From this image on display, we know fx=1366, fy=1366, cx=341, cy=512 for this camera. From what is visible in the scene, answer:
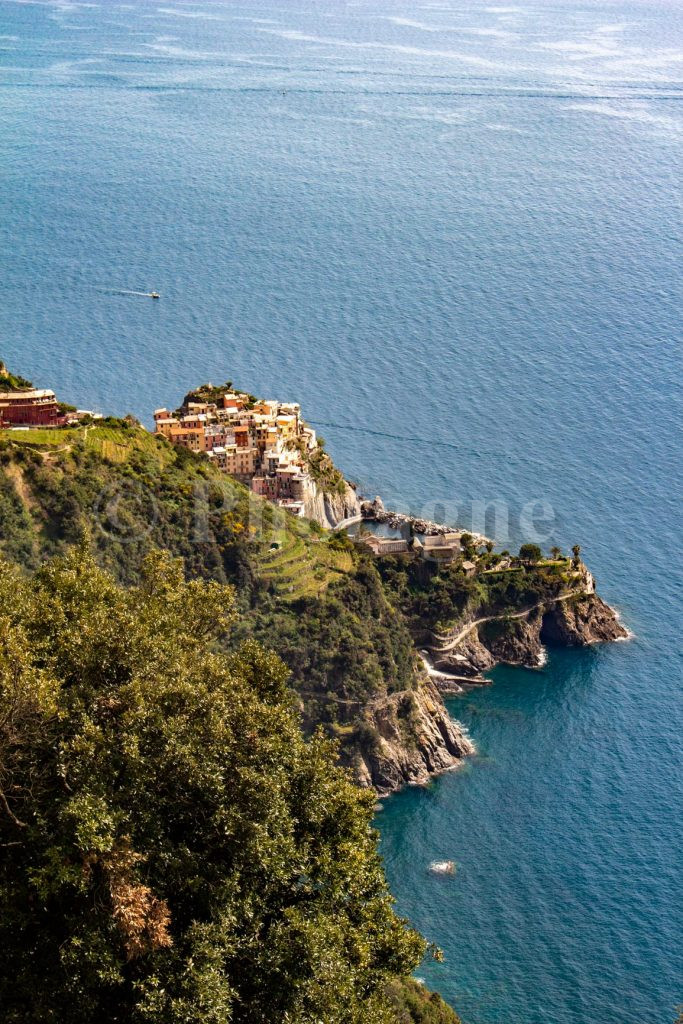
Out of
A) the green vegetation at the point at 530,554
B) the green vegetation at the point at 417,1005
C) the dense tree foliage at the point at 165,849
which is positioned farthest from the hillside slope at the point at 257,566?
the dense tree foliage at the point at 165,849

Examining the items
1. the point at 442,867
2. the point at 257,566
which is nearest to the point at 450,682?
the point at 257,566

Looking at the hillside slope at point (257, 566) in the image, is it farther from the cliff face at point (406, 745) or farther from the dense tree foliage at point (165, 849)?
the dense tree foliage at point (165, 849)

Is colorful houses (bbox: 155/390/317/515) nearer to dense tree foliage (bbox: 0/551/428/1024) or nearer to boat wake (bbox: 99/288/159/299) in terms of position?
boat wake (bbox: 99/288/159/299)

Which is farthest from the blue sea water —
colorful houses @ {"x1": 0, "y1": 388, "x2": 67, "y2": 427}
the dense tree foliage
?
the dense tree foliage

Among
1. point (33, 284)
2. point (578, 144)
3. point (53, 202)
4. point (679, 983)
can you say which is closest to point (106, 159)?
point (53, 202)

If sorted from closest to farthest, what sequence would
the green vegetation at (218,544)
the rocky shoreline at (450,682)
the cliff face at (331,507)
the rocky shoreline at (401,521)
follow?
the green vegetation at (218,544) → the rocky shoreline at (450,682) → the cliff face at (331,507) → the rocky shoreline at (401,521)

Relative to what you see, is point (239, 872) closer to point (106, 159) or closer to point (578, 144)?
point (106, 159)
